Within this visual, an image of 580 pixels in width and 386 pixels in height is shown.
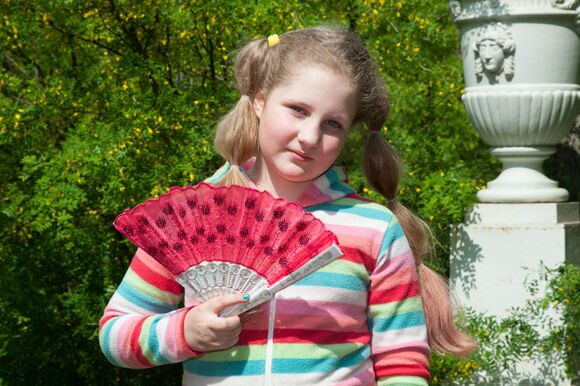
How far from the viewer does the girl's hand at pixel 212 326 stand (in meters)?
2.12

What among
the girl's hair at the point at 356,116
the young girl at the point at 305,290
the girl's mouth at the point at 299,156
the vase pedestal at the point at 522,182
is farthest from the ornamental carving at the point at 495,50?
the girl's mouth at the point at 299,156

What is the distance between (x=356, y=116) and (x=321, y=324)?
589 millimetres

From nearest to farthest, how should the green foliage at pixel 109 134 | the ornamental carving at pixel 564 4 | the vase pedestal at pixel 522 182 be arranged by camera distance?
the green foliage at pixel 109 134 → the vase pedestal at pixel 522 182 → the ornamental carving at pixel 564 4

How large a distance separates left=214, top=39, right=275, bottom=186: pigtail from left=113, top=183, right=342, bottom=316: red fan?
268 mm

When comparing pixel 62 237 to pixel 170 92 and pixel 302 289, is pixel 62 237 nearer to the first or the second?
pixel 170 92

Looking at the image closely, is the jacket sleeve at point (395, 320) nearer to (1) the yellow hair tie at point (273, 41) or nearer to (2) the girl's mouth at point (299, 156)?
(2) the girl's mouth at point (299, 156)

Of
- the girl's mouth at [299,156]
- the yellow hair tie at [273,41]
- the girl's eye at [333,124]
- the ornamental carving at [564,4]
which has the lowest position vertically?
the girl's mouth at [299,156]

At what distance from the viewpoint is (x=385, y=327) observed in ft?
7.64

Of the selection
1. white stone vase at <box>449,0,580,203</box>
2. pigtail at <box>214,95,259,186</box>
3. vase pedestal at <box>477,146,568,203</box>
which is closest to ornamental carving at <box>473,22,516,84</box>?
white stone vase at <box>449,0,580,203</box>

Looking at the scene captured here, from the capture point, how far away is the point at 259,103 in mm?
2484

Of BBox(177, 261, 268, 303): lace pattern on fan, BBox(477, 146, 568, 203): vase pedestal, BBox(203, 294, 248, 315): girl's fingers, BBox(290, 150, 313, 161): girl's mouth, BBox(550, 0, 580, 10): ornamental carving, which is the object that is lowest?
BBox(203, 294, 248, 315): girl's fingers

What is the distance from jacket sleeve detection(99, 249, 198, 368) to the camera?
2250mm

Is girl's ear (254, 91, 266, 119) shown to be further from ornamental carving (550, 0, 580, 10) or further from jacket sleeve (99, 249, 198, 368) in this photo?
ornamental carving (550, 0, 580, 10)

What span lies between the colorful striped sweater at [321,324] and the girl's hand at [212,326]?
0.14 feet
